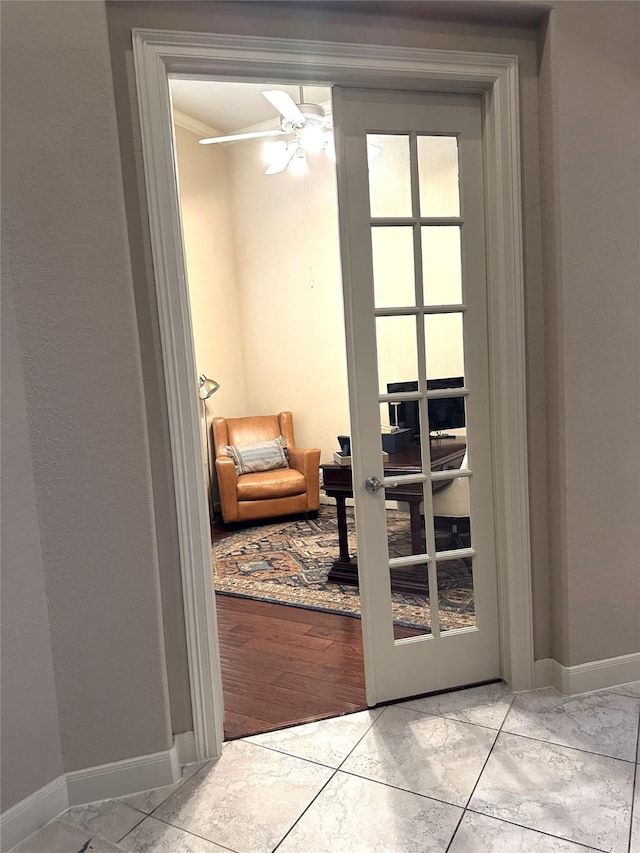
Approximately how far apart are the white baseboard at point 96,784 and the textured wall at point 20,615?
47mm

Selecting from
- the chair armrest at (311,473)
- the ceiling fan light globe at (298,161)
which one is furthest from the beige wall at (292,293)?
the ceiling fan light globe at (298,161)

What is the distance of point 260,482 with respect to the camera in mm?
5020

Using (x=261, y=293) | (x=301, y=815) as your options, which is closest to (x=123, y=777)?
(x=301, y=815)

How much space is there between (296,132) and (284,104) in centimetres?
67

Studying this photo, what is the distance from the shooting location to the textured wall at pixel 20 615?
1700 millimetres

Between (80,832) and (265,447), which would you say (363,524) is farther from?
(265,447)

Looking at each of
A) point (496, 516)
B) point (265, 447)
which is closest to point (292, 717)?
point (496, 516)

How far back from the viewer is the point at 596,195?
2.09 metres

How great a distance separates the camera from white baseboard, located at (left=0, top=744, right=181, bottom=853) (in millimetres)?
1766

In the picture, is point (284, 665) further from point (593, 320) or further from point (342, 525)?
point (593, 320)

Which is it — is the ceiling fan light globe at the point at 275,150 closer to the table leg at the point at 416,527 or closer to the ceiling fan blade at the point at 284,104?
the ceiling fan blade at the point at 284,104

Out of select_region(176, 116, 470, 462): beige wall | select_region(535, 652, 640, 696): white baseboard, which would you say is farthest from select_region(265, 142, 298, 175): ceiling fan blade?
select_region(535, 652, 640, 696): white baseboard

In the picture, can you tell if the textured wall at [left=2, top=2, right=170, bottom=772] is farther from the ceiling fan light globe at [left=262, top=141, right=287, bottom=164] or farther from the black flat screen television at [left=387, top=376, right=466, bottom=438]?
the ceiling fan light globe at [left=262, top=141, right=287, bottom=164]

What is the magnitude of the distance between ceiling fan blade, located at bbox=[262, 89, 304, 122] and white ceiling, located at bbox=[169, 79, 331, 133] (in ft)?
4.10
